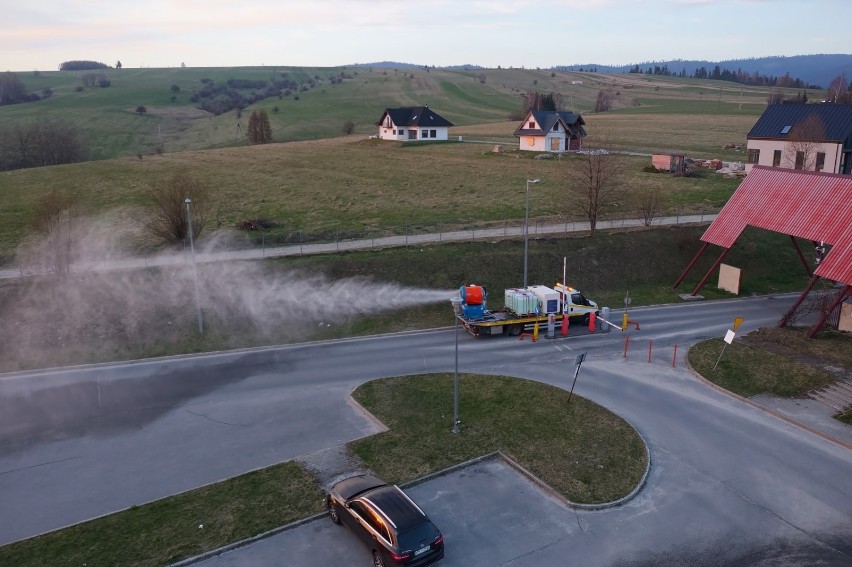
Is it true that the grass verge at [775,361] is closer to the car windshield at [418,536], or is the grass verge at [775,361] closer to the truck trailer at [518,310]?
the truck trailer at [518,310]

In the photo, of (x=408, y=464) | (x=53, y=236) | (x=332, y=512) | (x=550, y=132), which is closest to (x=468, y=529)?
(x=408, y=464)

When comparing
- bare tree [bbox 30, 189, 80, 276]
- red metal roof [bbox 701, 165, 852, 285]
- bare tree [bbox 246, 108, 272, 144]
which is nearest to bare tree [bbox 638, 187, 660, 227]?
red metal roof [bbox 701, 165, 852, 285]

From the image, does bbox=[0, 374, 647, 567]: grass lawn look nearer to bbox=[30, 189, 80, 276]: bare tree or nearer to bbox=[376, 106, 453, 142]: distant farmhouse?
bbox=[30, 189, 80, 276]: bare tree

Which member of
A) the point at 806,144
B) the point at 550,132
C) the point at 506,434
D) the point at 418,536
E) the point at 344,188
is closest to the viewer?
the point at 418,536

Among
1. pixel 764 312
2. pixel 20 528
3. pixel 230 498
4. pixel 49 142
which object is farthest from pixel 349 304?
pixel 49 142

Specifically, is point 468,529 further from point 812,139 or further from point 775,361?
point 812,139

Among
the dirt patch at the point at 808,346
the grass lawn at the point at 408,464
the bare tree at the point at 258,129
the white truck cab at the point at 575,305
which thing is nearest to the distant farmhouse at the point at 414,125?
the bare tree at the point at 258,129
